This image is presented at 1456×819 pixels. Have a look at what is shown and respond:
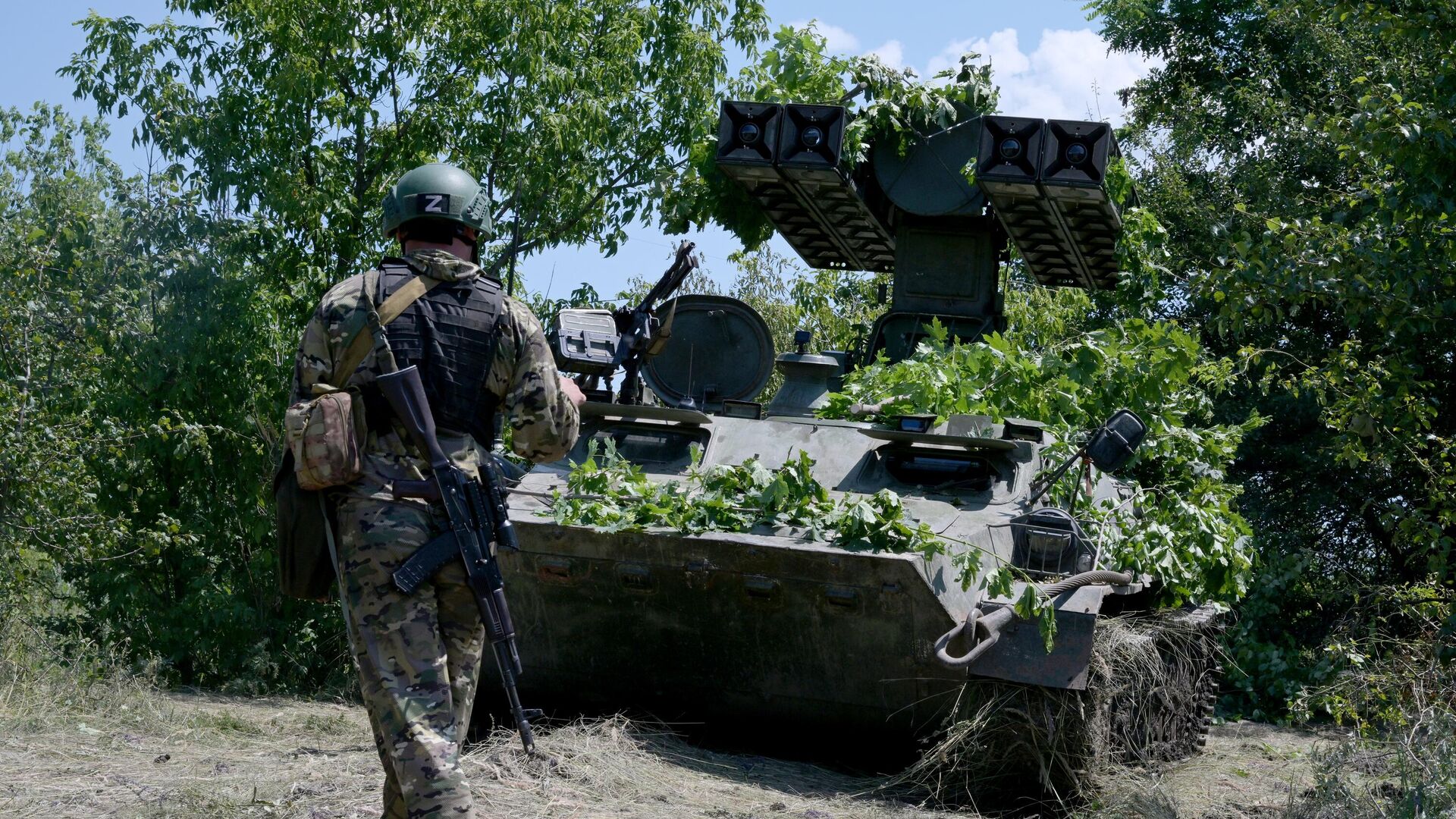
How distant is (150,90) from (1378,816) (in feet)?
25.7

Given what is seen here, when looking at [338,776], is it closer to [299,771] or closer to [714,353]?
[299,771]

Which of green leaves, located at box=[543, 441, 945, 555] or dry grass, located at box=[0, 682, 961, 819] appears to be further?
green leaves, located at box=[543, 441, 945, 555]

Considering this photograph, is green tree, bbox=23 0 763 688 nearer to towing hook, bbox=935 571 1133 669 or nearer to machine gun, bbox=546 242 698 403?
machine gun, bbox=546 242 698 403

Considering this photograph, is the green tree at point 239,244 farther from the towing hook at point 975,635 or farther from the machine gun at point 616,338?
the towing hook at point 975,635

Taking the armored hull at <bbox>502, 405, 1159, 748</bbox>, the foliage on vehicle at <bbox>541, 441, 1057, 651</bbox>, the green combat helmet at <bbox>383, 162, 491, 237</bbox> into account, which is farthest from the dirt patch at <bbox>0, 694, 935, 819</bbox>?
the green combat helmet at <bbox>383, 162, 491, 237</bbox>

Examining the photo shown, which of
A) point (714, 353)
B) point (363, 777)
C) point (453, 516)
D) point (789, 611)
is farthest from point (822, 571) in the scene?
point (714, 353)

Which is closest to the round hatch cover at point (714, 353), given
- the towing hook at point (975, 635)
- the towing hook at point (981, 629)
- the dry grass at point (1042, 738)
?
the dry grass at point (1042, 738)

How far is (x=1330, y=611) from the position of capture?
13289 millimetres

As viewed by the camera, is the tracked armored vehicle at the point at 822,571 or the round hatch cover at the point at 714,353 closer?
the tracked armored vehicle at the point at 822,571

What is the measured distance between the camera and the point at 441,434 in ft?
→ 13.9

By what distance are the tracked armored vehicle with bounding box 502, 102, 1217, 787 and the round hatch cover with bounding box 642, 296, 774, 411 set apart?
0.01 meters

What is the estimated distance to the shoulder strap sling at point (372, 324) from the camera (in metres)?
4.15

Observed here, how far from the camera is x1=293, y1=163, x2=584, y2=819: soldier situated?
13.0 ft

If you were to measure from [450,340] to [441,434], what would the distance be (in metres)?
0.25
